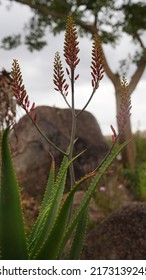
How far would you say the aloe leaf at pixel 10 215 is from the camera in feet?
7.12

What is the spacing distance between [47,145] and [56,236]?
10025 mm

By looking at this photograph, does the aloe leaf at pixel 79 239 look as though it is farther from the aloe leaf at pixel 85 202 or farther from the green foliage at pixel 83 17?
the green foliage at pixel 83 17

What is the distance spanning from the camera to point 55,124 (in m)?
12.8

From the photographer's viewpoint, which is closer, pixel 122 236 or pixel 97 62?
pixel 97 62

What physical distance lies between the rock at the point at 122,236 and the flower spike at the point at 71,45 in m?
3.55

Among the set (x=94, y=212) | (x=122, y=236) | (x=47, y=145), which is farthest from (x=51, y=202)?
(x=47, y=145)

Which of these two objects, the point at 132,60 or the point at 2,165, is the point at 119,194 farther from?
the point at 2,165

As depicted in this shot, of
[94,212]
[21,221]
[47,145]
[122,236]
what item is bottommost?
[122,236]

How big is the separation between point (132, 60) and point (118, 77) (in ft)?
2.29

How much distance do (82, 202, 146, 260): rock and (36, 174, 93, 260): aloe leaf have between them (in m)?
3.39

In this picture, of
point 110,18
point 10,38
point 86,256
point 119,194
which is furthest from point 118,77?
point 86,256

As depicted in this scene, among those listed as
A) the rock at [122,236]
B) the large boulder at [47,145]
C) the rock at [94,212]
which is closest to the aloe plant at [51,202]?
the rock at [122,236]

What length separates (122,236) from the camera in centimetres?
574

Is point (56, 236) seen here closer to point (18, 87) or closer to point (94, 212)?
point (18, 87)
